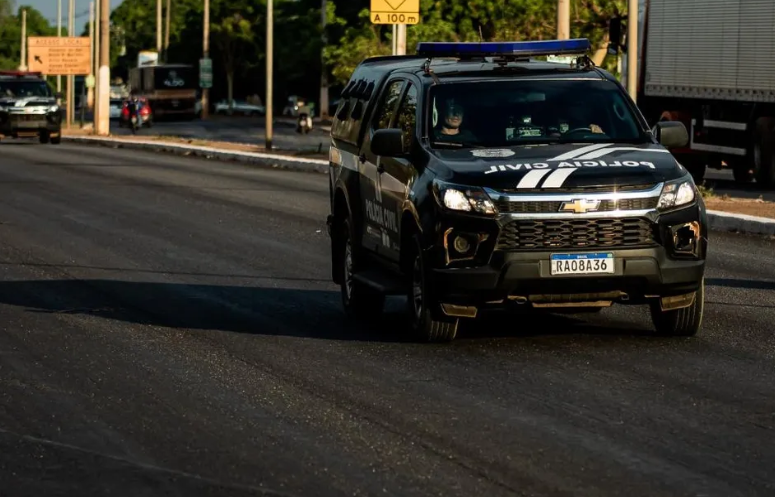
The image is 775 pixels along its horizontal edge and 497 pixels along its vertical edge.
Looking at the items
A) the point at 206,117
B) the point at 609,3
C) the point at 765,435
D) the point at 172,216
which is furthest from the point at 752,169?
the point at 206,117

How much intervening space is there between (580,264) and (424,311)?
1.02 metres

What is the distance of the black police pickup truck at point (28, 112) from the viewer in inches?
2044

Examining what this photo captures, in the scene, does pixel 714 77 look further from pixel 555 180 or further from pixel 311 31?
pixel 311 31

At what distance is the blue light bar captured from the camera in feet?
39.9

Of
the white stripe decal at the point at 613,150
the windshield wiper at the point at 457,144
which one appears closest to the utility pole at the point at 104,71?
the windshield wiper at the point at 457,144

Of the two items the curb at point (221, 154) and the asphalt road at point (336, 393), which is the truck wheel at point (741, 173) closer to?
the curb at point (221, 154)

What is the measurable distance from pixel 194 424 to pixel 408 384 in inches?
61.1

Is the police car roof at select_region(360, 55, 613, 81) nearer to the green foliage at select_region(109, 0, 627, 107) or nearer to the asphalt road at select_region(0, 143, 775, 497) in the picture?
the asphalt road at select_region(0, 143, 775, 497)

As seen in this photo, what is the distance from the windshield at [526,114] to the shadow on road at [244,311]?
1.24 meters

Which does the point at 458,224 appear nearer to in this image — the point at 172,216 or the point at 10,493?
the point at 10,493

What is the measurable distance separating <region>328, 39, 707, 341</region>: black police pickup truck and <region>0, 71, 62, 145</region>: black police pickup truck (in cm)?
4057

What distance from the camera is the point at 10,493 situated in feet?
22.9

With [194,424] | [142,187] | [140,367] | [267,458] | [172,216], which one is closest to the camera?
[267,458]

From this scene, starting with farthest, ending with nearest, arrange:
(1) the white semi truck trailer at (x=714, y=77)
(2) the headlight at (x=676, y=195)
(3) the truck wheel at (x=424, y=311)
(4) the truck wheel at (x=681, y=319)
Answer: (1) the white semi truck trailer at (x=714, y=77)
(4) the truck wheel at (x=681, y=319)
(3) the truck wheel at (x=424, y=311)
(2) the headlight at (x=676, y=195)
